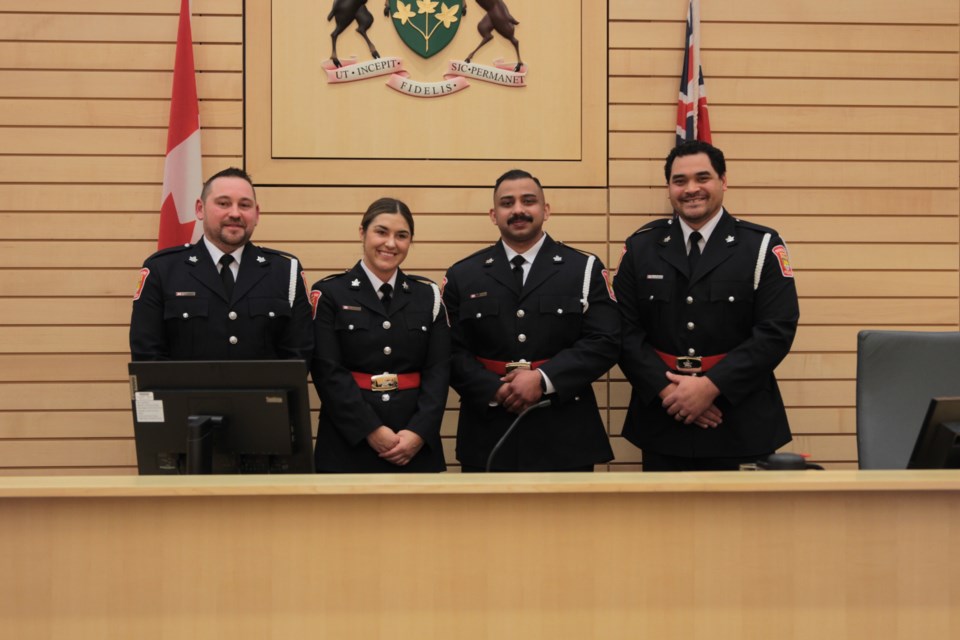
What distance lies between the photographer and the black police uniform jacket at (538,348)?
9.73 ft

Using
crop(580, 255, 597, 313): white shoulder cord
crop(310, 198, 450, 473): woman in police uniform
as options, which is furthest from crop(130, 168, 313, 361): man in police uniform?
crop(580, 255, 597, 313): white shoulder cord

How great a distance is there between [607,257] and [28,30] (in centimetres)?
256

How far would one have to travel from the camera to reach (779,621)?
5.15ft

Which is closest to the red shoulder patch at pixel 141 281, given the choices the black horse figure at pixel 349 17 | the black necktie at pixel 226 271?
the black necktie at pixel 226 271

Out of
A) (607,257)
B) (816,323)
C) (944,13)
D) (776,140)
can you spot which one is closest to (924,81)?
(944,13)

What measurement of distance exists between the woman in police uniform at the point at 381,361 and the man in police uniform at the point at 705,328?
70 centimetres

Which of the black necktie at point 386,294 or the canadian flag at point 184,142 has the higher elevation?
the canadian flag at point 184,142

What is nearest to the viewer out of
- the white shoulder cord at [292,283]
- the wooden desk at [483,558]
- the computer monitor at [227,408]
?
the wooden desk at [483,558]

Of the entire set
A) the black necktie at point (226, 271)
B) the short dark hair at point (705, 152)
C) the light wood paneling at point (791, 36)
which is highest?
the light wood paneling at point (791, 36)

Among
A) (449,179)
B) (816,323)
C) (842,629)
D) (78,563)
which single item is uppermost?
(449,179)

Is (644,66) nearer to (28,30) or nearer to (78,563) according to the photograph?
(28,30)

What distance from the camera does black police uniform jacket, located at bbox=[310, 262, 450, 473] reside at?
2.80 metres

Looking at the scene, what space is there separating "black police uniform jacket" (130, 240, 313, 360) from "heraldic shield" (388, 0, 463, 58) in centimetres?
129

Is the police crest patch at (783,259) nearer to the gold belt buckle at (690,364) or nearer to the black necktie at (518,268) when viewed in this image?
the gold belt buckle at (690,364)
